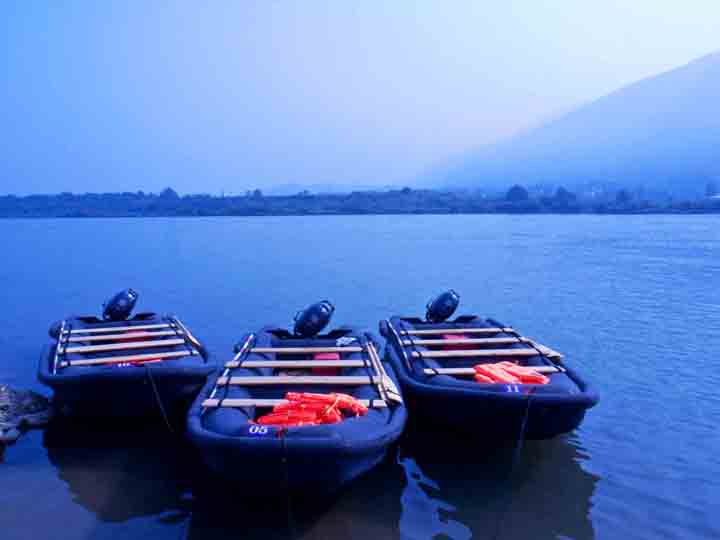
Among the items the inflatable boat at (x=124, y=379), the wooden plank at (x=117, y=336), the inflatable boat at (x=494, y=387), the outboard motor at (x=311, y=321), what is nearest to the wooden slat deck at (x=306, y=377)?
the inflatable boat at (x=494, y=387)

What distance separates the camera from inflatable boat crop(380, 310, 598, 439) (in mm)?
6754

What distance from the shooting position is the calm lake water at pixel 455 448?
6.52m

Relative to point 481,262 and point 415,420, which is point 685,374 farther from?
point 481,262

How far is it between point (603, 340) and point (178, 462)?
1002cm

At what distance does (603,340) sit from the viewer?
47.3ft

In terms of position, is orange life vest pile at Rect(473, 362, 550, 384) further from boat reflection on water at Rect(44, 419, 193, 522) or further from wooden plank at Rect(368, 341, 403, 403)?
boat reflection on water at Rect(44, 419, 193, 522)

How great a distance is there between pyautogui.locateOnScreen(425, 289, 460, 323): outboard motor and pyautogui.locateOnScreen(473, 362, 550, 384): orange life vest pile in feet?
11.0

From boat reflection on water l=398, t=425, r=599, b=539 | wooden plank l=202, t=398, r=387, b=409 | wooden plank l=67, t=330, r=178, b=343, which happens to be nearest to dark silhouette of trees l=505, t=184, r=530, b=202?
wooden plank l=67, t=330, r=178, b=343

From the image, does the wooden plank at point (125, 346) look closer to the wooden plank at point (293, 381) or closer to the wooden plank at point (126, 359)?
the wooden plank at point (126, 359)

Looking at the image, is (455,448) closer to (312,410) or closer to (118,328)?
(312,410)

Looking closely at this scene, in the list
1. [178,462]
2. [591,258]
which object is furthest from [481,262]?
[178,462]

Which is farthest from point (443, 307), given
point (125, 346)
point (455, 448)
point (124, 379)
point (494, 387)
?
point (124, 379)

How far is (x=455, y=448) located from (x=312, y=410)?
2.60 metres

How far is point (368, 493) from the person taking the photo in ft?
23.3
